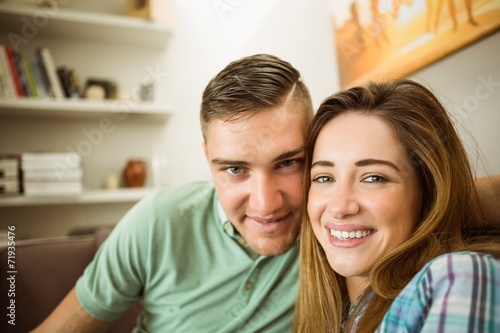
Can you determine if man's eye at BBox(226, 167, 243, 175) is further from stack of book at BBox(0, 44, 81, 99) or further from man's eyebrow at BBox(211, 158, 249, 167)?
stack of book at BBox(0, 44, 81, 99)

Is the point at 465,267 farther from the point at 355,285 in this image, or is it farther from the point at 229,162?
the point at 229,162

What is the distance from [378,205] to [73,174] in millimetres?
1895

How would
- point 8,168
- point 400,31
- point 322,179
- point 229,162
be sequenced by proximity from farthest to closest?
point 8,168
point 400,31
point 229,162
point 322,179

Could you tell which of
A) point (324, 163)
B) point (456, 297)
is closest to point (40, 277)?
point (324, 163)

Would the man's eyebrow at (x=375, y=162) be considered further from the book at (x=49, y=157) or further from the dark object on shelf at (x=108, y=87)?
the dark object on shelf at (x=108, y=87)

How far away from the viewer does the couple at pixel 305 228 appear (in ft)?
2.40

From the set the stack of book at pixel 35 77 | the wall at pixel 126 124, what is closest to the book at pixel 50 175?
the wall at pixel 126 124

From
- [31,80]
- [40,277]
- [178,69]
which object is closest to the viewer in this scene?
[40,277]

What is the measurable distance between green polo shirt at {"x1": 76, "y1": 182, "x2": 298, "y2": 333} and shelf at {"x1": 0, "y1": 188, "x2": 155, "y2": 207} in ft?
3.81

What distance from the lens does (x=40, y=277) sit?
1.21 m

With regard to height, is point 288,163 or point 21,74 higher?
point 21,74

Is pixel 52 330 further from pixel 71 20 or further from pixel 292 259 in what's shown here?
pixel 71 20

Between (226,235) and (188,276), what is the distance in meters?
0.15

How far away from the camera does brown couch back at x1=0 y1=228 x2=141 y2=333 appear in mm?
1155
